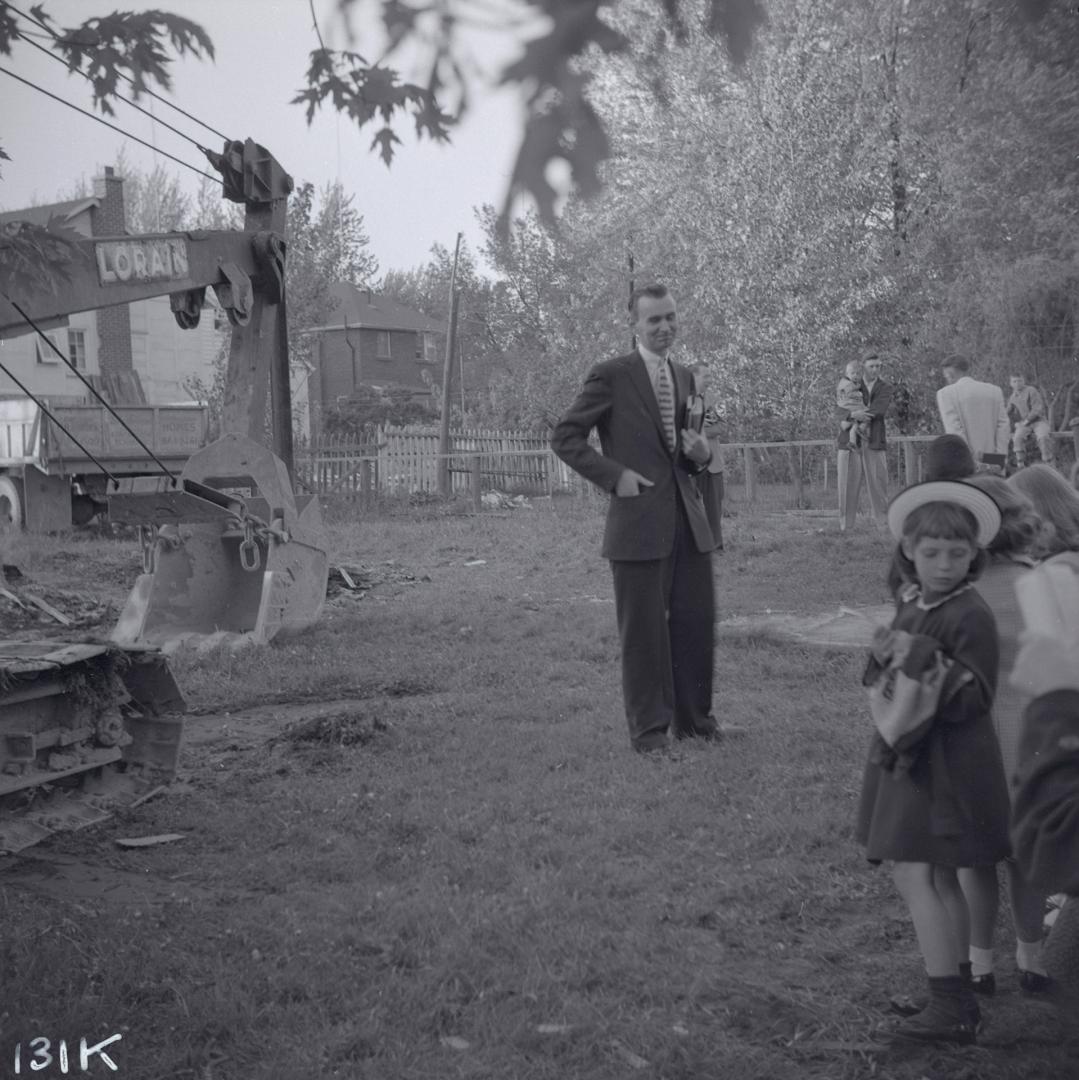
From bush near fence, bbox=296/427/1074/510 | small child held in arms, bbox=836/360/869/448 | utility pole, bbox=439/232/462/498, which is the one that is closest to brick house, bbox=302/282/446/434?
utility pole, bbox=439/232/462/498

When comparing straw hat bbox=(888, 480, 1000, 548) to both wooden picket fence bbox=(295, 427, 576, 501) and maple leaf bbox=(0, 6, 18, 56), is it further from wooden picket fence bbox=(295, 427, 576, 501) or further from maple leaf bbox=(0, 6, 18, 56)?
wooden picket fence bbox=(295, 427, 576, 501)

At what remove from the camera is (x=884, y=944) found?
404 cm

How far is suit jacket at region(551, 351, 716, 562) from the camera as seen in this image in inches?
244

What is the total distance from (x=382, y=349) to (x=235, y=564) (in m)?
49.8

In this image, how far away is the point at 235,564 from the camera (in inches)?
412

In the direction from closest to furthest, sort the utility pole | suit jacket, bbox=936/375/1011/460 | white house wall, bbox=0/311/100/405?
1. suit jacket, bbox=936/375/1011/460
2. the utility pole
3. white house wall, bbox=0/311/100/405

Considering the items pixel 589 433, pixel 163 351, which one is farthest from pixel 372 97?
pixel 163 351

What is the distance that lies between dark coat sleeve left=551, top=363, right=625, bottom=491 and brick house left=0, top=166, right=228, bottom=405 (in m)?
21.5

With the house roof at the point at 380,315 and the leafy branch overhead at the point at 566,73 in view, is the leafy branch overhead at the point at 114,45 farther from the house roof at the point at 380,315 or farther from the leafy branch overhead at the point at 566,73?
the house roof at the point at 380,315

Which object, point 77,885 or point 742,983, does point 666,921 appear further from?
point 77,885

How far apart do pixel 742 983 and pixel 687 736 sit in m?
2.74

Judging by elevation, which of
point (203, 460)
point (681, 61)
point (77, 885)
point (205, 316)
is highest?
point (205, 316)

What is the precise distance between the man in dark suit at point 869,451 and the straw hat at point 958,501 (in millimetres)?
11715

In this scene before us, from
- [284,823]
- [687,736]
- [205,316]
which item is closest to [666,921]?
[284,823]
